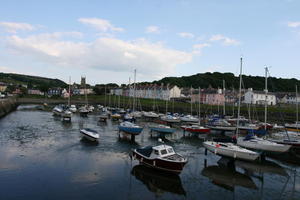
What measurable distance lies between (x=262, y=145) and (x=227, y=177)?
875 centimetres

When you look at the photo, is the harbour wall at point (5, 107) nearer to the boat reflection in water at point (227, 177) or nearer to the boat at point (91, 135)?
the boat at point (91, 135)

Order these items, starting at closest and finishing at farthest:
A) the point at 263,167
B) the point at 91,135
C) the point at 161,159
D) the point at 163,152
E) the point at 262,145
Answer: the point at 161,159
the point at 163,152
the point at 263,167
the point at 262,145
the point at 91,135

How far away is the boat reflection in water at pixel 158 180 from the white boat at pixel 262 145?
1220 centimetres

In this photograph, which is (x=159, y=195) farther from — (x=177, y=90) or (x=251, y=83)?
(x=251, y=83)

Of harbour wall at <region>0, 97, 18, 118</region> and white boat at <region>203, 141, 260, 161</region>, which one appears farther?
harbour wall at <region>0, 97, 18, 118</region>

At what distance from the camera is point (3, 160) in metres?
23.7

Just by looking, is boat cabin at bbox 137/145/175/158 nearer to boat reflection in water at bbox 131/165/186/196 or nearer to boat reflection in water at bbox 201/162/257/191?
boat reflection in water at bbox 131/165/186/196

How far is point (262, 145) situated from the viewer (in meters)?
27.4

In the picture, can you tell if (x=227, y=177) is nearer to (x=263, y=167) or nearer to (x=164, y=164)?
(x=263, y=167)

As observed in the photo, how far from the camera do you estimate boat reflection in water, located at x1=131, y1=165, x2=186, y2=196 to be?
18141 mm

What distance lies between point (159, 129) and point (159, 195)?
866 inches

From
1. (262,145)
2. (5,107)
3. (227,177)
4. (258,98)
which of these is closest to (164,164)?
(227,177)

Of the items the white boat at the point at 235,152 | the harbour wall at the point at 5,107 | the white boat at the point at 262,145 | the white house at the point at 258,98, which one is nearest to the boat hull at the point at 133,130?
the white boat at the point at 235,152

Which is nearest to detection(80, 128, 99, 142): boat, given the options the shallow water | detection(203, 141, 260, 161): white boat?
the shallow water
